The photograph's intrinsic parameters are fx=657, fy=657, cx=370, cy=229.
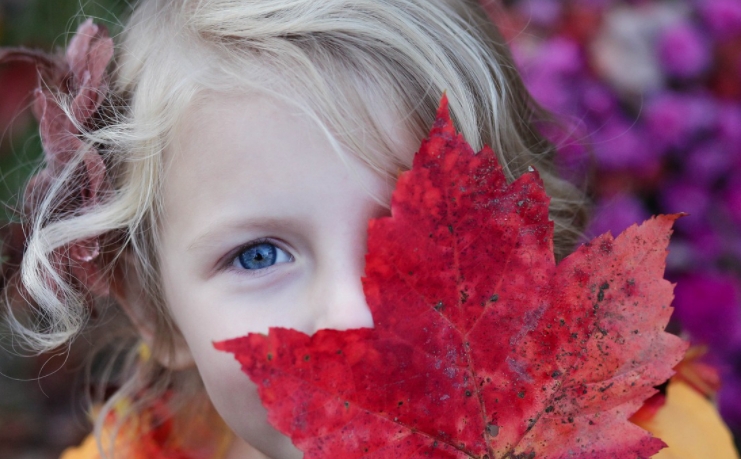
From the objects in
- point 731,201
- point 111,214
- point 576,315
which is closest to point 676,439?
point 576,315

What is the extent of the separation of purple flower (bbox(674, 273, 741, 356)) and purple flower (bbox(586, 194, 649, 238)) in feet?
0.58

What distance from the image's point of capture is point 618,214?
1.52m

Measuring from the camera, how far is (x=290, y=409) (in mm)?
492

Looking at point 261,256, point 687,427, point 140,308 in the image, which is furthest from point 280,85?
point 687,427

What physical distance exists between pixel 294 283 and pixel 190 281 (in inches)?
5.8

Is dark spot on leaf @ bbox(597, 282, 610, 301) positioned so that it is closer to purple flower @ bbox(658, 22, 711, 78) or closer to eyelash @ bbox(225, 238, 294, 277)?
eyelash @ bbox(225, 238, 294, 277)

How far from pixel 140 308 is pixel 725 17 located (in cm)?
140

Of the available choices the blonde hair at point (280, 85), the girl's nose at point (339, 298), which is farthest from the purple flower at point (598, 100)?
the girl's nose at point (339, 298)

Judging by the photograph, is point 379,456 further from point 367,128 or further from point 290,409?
point 367,128

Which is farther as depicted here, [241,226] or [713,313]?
[713,313]

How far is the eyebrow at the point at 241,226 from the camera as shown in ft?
2.31

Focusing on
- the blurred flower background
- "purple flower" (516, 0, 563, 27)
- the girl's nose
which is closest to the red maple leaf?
the girl's nose

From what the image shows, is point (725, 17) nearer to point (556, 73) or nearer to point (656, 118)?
point (656, 118)

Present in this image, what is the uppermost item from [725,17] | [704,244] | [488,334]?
[725,17]
